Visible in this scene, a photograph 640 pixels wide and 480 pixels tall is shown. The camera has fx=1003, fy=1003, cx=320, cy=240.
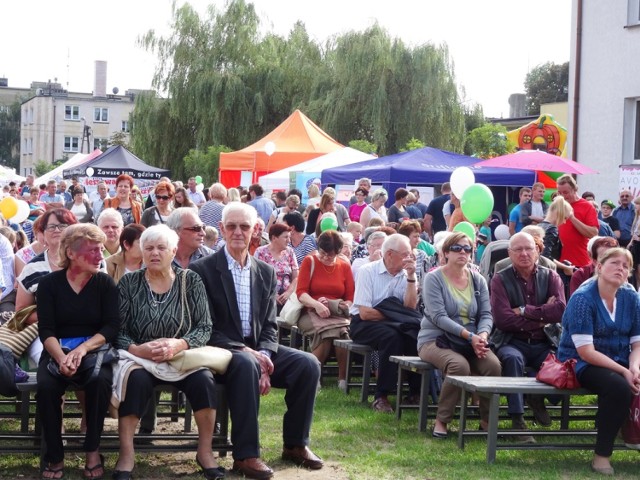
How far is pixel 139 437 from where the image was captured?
22.0 ft

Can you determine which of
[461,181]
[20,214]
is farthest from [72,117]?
[461,181]

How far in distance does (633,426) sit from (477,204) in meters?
5.44

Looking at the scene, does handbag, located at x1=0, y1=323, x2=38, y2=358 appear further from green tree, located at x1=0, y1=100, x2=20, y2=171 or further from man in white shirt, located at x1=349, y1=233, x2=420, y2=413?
green tree, located at x1=0, y1=100, x2=20, y2=171

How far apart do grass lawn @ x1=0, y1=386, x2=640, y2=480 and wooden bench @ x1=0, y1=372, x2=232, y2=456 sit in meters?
0.11

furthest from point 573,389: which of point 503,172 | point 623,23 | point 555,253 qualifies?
point 623,23

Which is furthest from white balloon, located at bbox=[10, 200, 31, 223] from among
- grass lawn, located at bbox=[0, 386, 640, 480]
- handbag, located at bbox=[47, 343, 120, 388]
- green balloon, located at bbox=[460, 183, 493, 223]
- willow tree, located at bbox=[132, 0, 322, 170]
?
willow tree, located at bbox=[132, 0, 322, 170]

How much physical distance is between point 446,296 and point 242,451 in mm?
2484

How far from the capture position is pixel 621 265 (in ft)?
23.4

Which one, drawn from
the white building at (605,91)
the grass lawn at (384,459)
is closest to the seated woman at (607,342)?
the grass lawn at (384,459)

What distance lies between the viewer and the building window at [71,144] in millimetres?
100688

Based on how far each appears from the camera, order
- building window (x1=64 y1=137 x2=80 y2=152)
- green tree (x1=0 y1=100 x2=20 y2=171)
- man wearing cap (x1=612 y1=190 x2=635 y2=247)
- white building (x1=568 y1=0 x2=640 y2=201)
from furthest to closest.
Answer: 1. green tree (x1=0 y1=100 x2=20 y2=171)
2. building window (x1=64 y1=137 x2=80 y2=152)
3. white building (x1=568 y1=0 x2=640 y2=201)
4. man wearing cap (x1=612 y1=190 x2=635 y2=247)

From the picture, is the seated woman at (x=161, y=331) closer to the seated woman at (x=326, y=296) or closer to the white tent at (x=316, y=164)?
the seated woman at (x=326, y=296)

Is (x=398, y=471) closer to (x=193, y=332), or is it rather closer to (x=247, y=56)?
(x=193, y=332)

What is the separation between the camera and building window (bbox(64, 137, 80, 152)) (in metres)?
101
